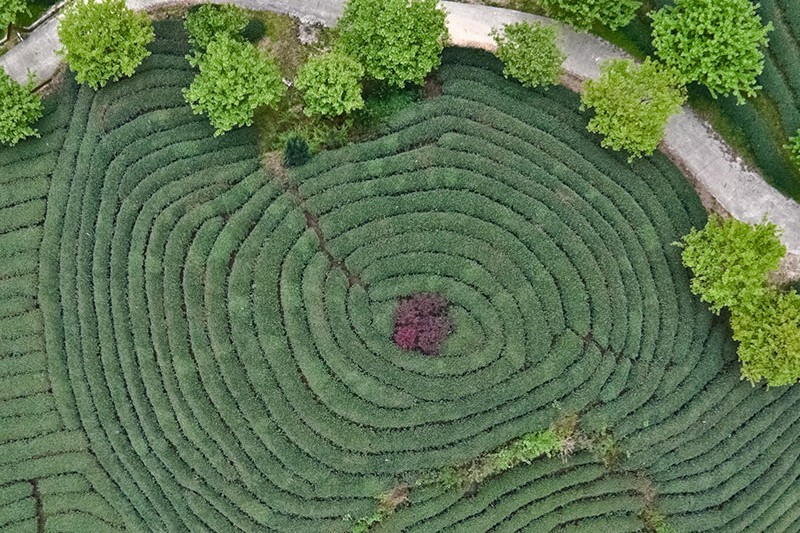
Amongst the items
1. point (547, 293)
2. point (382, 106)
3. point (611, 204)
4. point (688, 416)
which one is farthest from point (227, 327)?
point (688, 416)

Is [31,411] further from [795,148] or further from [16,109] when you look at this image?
[795,148]

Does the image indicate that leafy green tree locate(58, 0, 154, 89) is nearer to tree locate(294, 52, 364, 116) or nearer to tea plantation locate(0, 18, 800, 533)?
tea plantation locate(0, 18, 800, 533)

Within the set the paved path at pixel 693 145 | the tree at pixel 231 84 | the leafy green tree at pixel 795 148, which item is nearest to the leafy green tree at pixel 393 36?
the paved path at pixel 693 145

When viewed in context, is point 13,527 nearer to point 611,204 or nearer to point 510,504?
point 510,504

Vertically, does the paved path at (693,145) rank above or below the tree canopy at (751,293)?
above

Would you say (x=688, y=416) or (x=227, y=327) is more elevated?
(x=227, y=327)

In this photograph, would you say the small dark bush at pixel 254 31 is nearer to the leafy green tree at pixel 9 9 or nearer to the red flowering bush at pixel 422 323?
the leafy green tree at pixel 9 9

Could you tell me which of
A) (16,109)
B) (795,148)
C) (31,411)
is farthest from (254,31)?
(795,148)

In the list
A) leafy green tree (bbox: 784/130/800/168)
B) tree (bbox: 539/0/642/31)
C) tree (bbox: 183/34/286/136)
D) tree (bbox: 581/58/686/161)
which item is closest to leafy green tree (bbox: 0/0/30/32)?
tree (bbox: 183/34/286/136)
